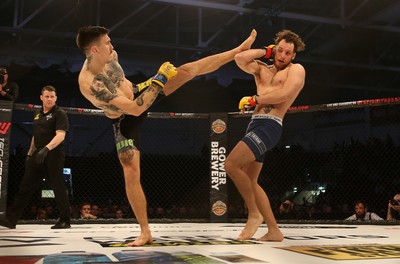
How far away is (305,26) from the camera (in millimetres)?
10008

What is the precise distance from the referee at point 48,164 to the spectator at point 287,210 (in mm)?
3325

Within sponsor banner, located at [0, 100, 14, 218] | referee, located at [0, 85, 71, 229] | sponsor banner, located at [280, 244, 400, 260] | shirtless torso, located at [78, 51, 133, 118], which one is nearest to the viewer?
sponsor banner, located at [280, 244, 400, 260]

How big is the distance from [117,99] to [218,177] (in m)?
2.86

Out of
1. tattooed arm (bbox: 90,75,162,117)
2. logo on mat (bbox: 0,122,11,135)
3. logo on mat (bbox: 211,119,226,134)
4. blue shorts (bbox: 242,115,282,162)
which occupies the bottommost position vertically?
blue shorts (bbox: 242,115,282,162)

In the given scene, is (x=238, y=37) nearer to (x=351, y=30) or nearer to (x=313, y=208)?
(x=351, y=30)

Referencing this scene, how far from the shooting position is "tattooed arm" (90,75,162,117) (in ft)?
6.79

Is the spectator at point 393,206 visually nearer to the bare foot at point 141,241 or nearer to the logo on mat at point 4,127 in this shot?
the bare foot at point 141,241

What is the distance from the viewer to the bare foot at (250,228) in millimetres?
2434

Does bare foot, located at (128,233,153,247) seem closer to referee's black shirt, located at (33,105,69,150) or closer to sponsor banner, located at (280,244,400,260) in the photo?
sponsor banner, located at (280,244,400,260)

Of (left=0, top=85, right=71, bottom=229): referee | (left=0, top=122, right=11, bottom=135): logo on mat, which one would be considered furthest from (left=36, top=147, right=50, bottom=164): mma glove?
(left=0, top=122, right=11, bottom=135): logo on mat

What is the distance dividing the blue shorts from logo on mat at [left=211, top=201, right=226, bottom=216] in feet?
7.56

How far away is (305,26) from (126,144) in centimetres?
867

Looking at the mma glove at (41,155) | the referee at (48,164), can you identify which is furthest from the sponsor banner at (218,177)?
the mma glove at (41,155)

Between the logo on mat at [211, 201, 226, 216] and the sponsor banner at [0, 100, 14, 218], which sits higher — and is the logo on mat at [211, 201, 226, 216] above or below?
below
